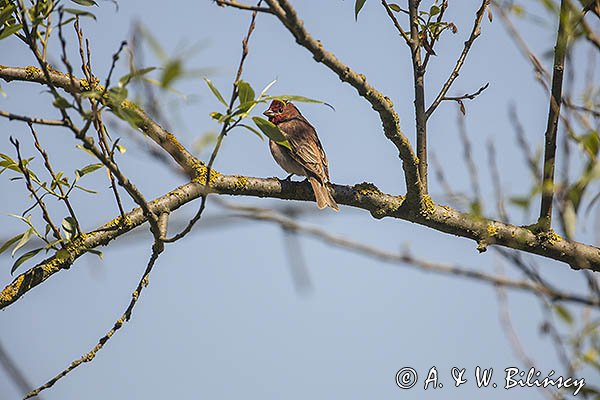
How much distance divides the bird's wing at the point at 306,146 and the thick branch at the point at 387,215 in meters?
1.43

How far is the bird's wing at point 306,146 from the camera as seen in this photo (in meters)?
6.33

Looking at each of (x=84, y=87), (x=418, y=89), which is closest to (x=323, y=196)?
(x=418, y=89)

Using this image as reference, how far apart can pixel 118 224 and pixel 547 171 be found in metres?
2.01

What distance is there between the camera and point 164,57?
216 cm

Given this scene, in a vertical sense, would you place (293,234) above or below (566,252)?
below

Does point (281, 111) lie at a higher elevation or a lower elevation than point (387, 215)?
higher

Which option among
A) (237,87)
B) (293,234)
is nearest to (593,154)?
(293,234)

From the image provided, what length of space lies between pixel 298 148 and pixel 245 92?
13.6 feet

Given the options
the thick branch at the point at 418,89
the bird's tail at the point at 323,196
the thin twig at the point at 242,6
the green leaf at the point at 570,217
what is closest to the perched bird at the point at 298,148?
the bird's tail at the point at 323,196

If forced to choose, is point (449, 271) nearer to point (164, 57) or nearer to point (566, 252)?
point (164, 57)

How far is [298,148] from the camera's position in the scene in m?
6.89

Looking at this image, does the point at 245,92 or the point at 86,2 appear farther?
the point at 86,2

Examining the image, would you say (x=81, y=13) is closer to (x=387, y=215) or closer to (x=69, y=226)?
(x=69, y=226)

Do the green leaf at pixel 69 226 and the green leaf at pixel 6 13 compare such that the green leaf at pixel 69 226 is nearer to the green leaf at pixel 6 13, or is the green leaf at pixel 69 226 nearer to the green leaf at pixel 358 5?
the green leaf at pixel 6 13
